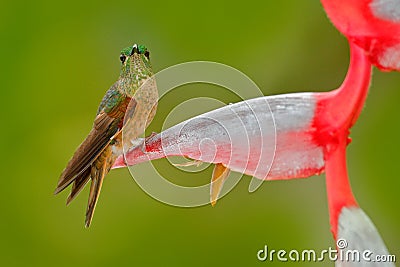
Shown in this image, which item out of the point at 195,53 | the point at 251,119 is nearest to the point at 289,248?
the point at 195,53

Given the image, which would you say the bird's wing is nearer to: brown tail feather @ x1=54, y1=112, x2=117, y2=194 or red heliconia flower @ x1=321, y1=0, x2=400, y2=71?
brown tail feather @ x1=54, y1=112, x2=117, y2=194

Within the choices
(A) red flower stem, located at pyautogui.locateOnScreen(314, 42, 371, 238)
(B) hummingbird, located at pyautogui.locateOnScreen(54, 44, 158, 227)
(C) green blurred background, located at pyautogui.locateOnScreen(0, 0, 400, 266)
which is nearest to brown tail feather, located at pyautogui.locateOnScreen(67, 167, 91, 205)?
(B) hummingbird, located at pyautogui.locateOnScreen(54, 44, 158, 227)

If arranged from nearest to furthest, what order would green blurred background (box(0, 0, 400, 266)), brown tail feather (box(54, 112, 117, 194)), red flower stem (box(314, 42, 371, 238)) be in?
red flower stem (box(314, 42, 371, 238)), brown tail feather (box(54, 112, 117, 194)), green blurred background (box(0, 0, 400, 266))

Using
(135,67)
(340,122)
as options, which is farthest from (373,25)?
(135,67)

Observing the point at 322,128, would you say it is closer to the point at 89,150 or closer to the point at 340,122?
the point at 340,122

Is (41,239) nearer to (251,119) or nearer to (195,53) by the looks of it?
(195,53)
